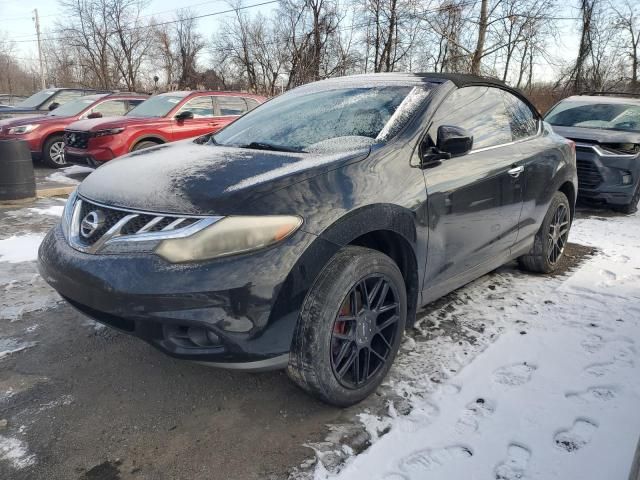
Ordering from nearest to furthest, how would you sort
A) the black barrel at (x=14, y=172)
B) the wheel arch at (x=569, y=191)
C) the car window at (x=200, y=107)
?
the wheel arch at (x=569, y=191)
the black barrel at (x=14, y=172)
the car window at (x=200, y=107)

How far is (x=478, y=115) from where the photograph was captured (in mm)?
3211

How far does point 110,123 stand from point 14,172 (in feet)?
6.97

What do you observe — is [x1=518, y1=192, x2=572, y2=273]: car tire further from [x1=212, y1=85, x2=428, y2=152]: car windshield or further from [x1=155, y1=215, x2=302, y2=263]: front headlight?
[x1=155, y1=215, x2=302, y2=263]: front headlight

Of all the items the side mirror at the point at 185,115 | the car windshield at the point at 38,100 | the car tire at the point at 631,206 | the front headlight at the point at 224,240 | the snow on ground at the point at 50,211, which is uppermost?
the car windshield at the point at 38,100

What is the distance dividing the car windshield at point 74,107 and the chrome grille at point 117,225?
9135mm

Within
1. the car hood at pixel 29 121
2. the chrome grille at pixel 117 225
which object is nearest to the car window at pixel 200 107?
the car hood at pixel 29 121

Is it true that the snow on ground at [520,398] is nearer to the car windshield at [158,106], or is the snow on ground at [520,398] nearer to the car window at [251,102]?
the car windshield at [158,106]

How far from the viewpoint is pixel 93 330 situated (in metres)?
3.09

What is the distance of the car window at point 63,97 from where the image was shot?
39.6 ft

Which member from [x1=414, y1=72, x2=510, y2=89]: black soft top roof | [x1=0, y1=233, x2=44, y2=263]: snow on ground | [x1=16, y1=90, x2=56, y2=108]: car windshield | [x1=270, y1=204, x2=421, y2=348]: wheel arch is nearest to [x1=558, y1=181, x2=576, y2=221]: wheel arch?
[x1=414, y1=72, x2=510, y2=89]: black soft top roof

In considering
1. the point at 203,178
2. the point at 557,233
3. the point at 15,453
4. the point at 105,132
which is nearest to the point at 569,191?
the point at 557,233

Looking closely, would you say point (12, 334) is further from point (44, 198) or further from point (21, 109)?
point (21, 109)

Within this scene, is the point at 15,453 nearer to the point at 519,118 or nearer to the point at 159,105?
the point at 519,118

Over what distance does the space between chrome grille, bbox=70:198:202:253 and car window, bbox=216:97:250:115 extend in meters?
7.51
